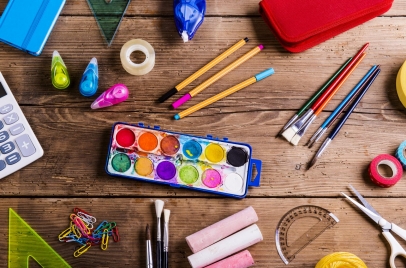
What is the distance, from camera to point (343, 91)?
0.93 metres

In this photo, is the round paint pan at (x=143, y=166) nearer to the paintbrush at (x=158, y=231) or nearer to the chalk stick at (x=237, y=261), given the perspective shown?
the paintbrush at (x=158, y=231)

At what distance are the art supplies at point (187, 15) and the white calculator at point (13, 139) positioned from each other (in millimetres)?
346

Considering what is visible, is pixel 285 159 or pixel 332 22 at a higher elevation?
pixel 332 22

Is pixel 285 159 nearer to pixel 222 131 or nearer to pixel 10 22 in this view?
pixel 222 131

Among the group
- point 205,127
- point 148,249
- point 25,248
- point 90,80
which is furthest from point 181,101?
point 25,248

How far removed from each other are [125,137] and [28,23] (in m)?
0.29

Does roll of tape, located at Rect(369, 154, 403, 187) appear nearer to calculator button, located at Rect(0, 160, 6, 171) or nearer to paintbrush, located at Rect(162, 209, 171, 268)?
paintbrush, located at Rect(162, 209, 171, 268)

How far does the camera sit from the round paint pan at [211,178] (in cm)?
88

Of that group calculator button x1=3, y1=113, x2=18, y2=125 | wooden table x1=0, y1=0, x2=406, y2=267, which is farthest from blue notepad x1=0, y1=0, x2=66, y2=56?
calculator button x1=3, y1=113, x2=18, y2=125

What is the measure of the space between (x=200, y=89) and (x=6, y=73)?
38 centimetres

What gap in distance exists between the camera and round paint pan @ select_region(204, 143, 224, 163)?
0.88m

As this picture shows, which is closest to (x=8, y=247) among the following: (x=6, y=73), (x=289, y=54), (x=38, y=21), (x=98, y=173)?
(x=98, y=173)

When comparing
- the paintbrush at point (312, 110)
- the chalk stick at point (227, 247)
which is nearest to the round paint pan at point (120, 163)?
the chalk stick at point (227, 247)

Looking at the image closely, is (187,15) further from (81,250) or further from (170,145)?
(81,250)
